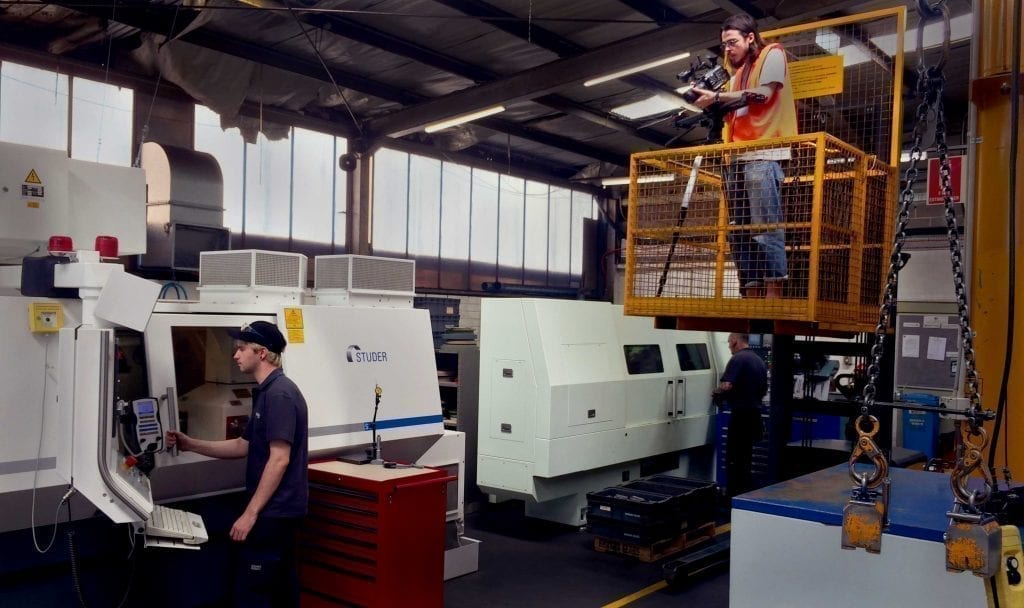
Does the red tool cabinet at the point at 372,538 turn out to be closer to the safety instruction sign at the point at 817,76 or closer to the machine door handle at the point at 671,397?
the safety instruction sign at the point at 817,76

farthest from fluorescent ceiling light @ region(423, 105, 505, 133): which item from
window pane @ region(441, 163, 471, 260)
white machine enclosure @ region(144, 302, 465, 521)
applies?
white machine enclosure @ region(144, 302, 465, 521)

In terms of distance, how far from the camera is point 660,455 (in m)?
7.57

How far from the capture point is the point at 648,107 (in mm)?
9789

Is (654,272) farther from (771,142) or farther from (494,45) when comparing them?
(494,45)

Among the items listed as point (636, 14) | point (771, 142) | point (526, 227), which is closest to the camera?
point (771, 142)

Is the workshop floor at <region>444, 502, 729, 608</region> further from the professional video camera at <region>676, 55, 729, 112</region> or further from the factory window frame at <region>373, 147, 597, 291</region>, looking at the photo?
the factory window frame at <region>373, 147, 597, 291</region>

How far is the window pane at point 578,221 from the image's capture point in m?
14.1

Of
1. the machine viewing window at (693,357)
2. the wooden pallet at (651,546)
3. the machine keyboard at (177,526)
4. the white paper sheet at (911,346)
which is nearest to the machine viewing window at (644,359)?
the machine viewing window at (693,357)

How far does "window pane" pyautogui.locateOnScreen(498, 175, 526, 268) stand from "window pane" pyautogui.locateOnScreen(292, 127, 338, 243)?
3327 millimetres

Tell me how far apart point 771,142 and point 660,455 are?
15.6 feet

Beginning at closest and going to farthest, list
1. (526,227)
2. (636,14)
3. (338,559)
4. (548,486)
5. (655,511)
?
(338,559), (655,511), (548,486), (636,14), (526,227)

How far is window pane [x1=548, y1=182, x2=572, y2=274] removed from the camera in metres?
13.7

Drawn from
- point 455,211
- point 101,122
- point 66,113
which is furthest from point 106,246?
point 455,211

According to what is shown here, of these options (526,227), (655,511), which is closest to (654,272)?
(655,511)
